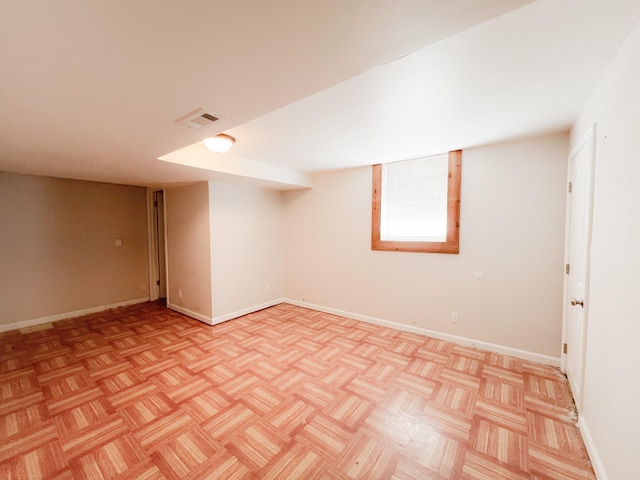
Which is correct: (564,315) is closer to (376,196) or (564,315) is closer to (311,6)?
(376,196)

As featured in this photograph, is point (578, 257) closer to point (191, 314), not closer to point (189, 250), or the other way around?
point (189, 250)

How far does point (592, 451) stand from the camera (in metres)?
1.51

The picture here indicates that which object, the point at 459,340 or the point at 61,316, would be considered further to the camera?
A: the point at 61,316

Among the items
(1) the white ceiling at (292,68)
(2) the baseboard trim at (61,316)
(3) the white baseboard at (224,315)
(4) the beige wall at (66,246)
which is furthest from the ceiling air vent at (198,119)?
(2) the baseboard trim at (61,316)

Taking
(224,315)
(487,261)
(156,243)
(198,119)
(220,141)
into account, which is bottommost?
(224,315)

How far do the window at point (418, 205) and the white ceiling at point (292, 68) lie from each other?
691 millimetres

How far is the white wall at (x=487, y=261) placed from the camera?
2.54m

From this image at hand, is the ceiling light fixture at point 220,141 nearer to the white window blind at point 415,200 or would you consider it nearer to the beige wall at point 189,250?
the beige wall at point 189,250

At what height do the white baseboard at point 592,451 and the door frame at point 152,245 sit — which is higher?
the door frame at point 152,245

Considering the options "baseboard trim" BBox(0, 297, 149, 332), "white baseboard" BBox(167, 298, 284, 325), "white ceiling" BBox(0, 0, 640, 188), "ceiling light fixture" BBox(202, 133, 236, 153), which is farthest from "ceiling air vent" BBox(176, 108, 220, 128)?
"baseboard trim" BBox(0, 297, 149, 332)

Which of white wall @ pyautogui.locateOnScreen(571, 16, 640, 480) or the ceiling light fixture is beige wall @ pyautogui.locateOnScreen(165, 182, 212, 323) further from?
white wall @ pyautogui.locateOnScreen(571, 16, 640, 480)

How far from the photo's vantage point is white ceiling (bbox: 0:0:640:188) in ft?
2.87

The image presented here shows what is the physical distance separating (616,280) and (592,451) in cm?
109

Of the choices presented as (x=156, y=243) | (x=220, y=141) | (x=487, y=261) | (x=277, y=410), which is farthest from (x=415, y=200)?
(x=156, y=243)
